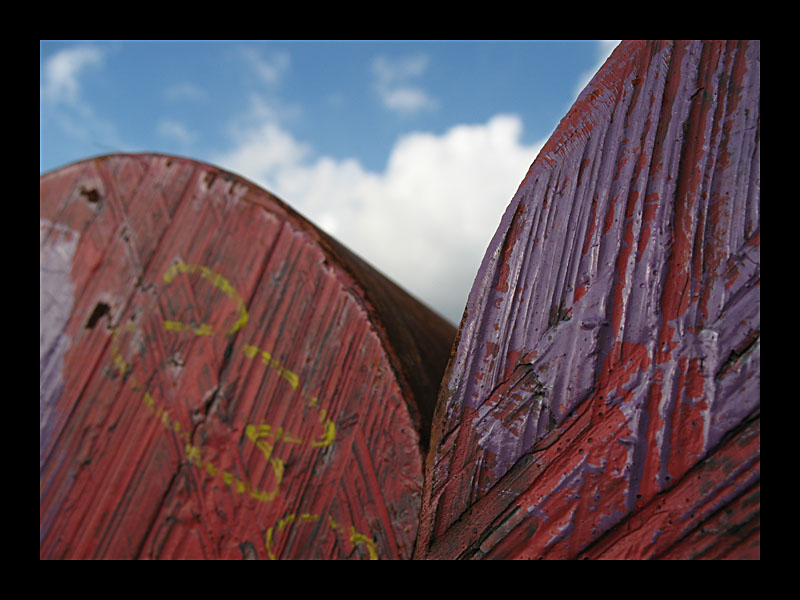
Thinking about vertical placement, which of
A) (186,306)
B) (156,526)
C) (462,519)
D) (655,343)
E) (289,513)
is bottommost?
(156,526)

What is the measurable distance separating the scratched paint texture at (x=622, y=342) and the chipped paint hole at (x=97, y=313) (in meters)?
0.70

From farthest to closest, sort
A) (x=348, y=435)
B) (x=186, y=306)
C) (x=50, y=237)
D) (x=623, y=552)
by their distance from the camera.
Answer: (x=50, y=237), (x=186, y=306), (x=348, y=435), (x=623, y=552)

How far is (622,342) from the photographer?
→ 1.77 feet

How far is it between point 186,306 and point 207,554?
1.35 feet

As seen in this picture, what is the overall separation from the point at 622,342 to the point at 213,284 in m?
0.67

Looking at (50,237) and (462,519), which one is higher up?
(50,237)

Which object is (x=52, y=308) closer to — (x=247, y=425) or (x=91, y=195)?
(x=91, y=195)

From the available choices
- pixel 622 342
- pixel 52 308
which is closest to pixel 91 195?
pixel 52 308

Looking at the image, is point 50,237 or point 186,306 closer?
point 186,306

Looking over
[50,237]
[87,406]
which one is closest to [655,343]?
[87,406]

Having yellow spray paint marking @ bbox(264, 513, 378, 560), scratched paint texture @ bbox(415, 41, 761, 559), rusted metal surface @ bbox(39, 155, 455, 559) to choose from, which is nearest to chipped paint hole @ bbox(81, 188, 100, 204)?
rusted metal surface @ bbox(39, 155, 455, 559)

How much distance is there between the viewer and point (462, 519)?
1.92ft

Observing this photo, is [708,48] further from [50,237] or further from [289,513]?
[50,237]

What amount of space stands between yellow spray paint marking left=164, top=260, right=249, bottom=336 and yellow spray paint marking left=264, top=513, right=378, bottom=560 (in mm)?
317
